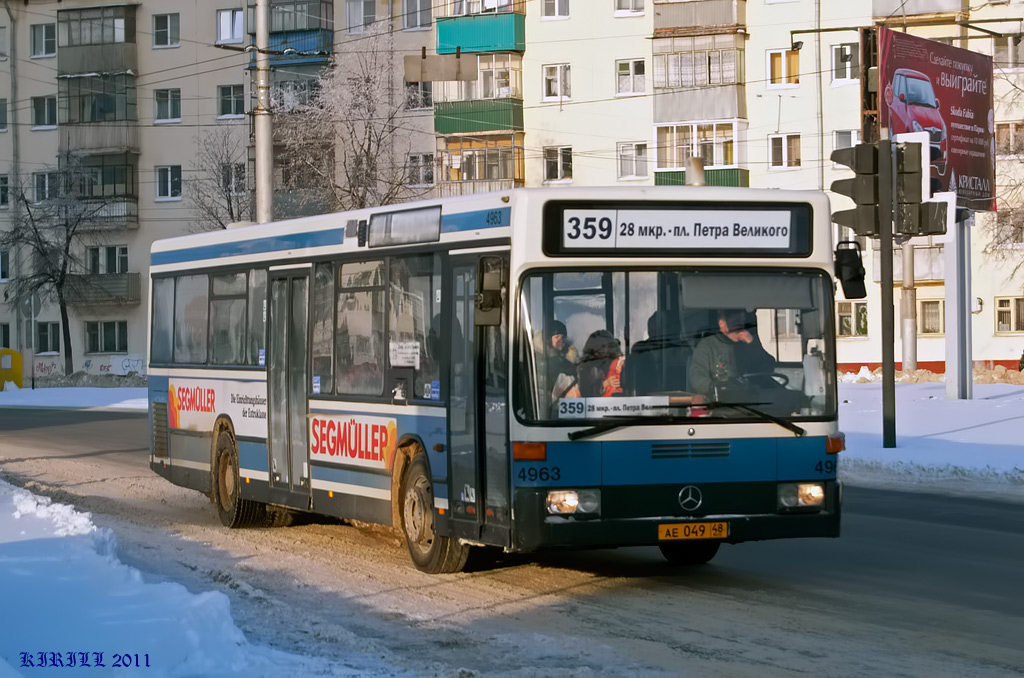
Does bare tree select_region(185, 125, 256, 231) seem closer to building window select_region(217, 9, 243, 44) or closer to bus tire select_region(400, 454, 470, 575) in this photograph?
building window select_region(217, 9, 243, 44)

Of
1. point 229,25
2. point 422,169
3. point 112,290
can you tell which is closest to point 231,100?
point 229,25

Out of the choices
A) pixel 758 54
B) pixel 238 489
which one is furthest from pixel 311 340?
pixel 758 54

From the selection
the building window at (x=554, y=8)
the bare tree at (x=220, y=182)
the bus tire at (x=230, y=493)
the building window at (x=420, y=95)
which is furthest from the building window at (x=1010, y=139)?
the bus tire at (x=230, y=493)

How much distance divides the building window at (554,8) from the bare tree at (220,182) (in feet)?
43.8

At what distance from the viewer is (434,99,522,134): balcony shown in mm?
62531

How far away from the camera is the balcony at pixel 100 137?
235ft

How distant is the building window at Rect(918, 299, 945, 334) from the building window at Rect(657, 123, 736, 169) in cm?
855

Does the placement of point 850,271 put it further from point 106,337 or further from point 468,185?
point 106,337

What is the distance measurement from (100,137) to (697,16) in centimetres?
2759

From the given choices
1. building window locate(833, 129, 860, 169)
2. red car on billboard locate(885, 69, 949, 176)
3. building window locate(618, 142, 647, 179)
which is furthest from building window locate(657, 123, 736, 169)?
red car on billboard locate(885, 69, 949, 176)

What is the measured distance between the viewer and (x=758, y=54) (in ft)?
196

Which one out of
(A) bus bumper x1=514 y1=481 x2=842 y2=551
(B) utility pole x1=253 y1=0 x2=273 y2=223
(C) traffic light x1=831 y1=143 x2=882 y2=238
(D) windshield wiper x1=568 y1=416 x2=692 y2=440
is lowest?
(A) bus bumper x1=514 y1=481 x2=842 y2=551

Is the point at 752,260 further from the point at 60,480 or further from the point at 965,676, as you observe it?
the point at 60,480

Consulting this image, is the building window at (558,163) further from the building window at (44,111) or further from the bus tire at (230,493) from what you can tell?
the bus tire at (230,493)
